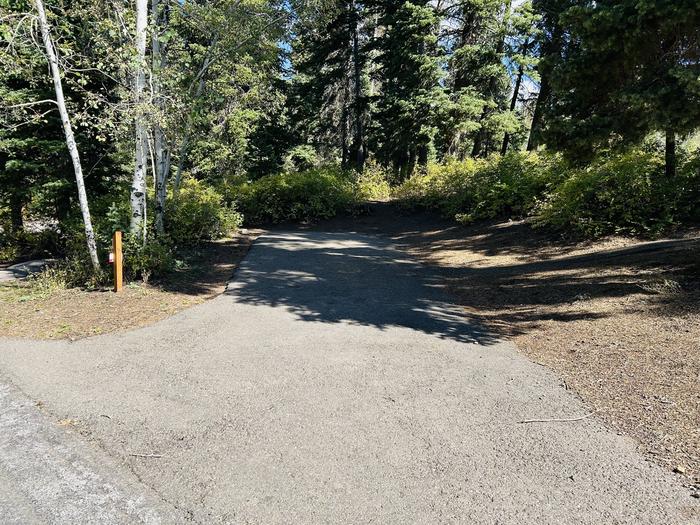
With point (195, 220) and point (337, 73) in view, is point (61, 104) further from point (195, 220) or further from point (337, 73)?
point (337, 73)

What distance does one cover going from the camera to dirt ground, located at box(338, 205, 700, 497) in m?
3.48

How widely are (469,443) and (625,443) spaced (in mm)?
1140

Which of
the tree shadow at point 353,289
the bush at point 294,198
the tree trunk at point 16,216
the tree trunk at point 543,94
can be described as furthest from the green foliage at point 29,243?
the tree trunk at point 543,94

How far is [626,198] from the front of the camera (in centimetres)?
905

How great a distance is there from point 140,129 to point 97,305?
318 centimetres

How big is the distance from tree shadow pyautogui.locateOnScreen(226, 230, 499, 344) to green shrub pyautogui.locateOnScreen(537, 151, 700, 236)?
3536 millimetres

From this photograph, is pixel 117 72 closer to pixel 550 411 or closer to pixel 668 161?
pixel 550 411

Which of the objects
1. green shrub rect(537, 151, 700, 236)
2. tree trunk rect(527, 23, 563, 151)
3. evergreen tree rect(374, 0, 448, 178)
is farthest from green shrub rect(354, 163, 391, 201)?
green shrub rect(537, 151, 700, 236)

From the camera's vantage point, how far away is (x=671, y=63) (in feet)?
19.2

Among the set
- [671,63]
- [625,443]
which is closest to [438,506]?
[625,443]

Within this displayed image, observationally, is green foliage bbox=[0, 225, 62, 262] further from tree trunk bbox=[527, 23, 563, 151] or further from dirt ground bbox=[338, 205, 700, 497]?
tree trunk bbox=[527, 23, 563, 151]

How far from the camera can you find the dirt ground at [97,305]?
5965 millimetres

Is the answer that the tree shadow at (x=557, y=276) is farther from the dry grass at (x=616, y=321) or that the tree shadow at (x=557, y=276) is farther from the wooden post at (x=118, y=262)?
the wooden post at (x=118, y=262)

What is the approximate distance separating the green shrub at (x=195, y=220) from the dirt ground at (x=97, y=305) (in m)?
3.16
